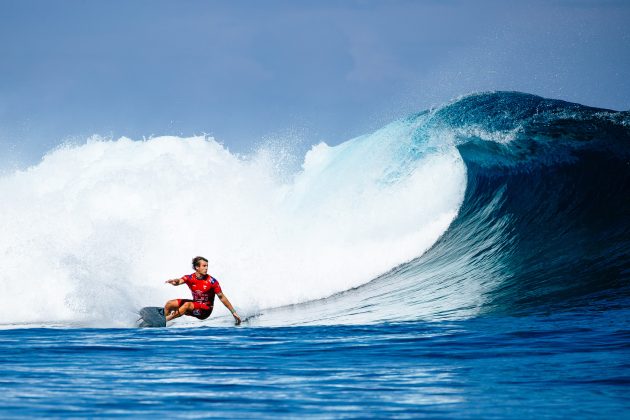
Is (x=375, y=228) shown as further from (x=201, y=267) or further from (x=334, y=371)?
(x=334, y=371)

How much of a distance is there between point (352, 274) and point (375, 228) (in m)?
1.54

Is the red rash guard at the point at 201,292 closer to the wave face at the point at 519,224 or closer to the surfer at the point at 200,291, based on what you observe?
the surfer at the point at 200,291

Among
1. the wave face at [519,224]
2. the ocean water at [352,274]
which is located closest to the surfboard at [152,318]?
the ocean water at [352,274]

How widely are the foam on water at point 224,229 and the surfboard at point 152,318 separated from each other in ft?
2.07

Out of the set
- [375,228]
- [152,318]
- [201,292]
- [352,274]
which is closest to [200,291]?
[201,292]

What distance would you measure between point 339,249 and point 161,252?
308 cm

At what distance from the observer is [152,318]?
8.84 meters

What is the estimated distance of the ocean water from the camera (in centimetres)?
500

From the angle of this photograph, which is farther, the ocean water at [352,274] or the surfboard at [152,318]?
the surfboard at [152,318]

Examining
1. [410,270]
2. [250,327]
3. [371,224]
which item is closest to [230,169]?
[371,224]

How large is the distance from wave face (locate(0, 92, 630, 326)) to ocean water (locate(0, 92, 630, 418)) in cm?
4

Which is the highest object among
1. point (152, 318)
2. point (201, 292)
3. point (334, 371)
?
point (201, 292)

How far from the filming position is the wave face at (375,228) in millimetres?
10266

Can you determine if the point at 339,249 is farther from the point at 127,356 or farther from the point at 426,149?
the point at 127,356
